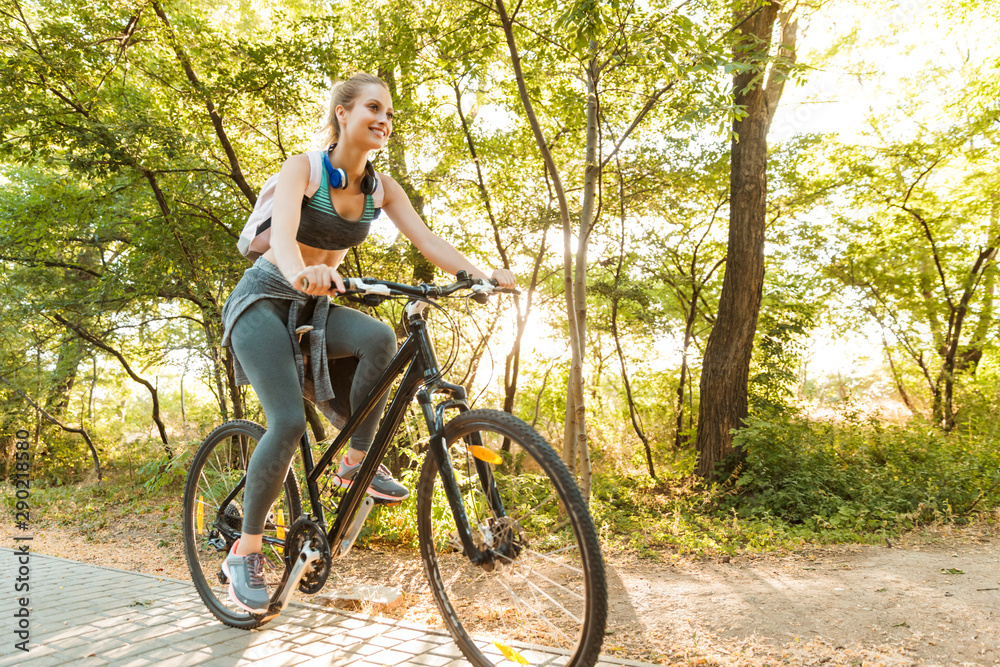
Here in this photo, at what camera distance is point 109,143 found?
6758 millimetres

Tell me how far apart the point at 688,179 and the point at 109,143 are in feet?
23.8

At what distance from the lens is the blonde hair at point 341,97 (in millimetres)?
2441

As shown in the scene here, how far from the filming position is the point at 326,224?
2490mm

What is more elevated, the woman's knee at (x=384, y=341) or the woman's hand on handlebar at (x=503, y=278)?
the woman's hand on handlebar at (x=503, y=278)

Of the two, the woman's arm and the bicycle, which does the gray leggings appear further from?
the woman's arm

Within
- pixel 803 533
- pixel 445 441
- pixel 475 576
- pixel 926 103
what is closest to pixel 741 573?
pixel 803 533

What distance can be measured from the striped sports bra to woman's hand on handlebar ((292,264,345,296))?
552 mm

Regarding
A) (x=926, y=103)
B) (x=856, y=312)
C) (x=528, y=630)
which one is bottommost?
(x=528, y=630)

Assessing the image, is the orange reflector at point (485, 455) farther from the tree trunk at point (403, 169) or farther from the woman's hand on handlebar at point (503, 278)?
the tree trunk at point (403, 169)

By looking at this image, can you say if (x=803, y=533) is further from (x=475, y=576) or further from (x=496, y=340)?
(x=496, y=340)

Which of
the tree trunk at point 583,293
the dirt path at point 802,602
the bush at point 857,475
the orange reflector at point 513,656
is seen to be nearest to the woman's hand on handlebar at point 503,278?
the orange reflector at point 513,656

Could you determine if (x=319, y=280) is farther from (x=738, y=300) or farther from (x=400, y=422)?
(x=738, y=300)

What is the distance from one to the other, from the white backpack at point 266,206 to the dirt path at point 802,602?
1.91 metres

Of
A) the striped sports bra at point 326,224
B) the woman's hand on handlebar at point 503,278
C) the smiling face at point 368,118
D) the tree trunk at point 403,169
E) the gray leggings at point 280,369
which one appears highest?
the tree trunk at point 403,169
